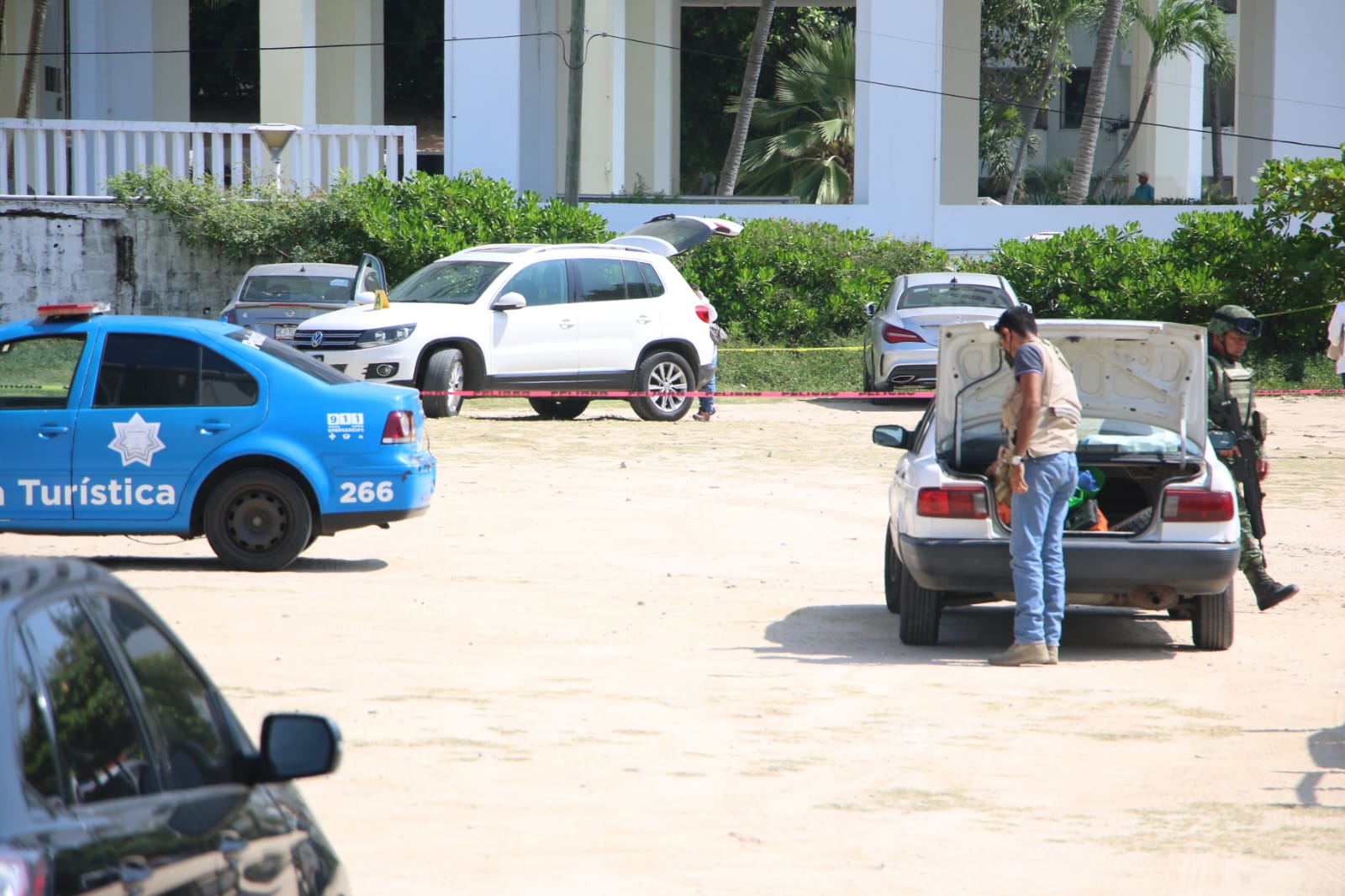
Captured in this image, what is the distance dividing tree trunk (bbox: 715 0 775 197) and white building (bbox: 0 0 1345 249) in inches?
47.6

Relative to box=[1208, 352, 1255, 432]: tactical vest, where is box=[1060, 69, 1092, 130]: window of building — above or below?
above

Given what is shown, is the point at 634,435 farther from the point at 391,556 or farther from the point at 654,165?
the point at 654,165

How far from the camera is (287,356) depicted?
1047 cm

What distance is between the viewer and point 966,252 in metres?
28.2

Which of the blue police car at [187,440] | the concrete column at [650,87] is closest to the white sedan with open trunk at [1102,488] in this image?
the blue police car at [187,440]

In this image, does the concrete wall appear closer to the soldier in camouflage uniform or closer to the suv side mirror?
the suv side mirror

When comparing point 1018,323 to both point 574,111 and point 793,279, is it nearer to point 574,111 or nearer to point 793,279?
point 793,279

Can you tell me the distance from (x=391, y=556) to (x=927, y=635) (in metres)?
3.94

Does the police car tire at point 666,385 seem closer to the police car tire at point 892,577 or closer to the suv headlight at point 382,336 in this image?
the suv headlight at point 382,336

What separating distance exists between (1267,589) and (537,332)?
10555 mm

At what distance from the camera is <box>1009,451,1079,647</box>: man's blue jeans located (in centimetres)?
808

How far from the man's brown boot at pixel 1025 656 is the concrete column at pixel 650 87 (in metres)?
28.1

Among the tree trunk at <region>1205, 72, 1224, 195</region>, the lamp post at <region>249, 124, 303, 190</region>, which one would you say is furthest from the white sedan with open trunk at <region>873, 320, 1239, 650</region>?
the tree trunk at <region>1205, 72, 1224, 195</region>

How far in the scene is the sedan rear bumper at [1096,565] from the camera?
8133 mm
